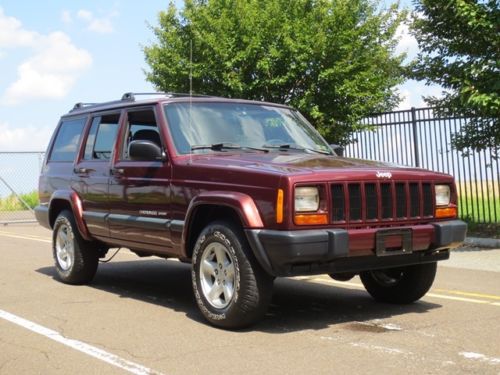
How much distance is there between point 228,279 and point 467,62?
24.2ft

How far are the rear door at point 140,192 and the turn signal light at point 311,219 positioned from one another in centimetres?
155

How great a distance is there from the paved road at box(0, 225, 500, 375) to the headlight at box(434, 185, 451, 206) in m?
1.03

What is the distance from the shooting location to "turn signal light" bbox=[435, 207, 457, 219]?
19.9 ft

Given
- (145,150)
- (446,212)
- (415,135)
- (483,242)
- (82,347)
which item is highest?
(415,135)

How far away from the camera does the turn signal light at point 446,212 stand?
606 centimetres

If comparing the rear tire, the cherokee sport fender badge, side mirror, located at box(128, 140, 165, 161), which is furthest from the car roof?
the cherokee sport fender badge

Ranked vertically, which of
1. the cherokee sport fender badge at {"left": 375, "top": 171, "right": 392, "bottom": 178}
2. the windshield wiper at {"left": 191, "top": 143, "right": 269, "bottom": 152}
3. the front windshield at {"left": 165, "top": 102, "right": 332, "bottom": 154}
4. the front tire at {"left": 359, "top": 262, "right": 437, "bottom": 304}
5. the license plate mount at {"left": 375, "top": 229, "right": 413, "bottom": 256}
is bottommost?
the front tire at {"left": 359, "top": 262, "right": 437, "bottom": 304}

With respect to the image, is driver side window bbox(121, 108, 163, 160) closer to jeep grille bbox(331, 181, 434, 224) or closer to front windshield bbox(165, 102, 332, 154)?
front windshield bbox(165, 102, 332, 154)

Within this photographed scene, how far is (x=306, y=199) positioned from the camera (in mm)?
5312

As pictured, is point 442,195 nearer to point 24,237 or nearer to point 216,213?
point 216,213

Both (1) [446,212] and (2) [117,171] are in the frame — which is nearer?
(1) [446,212]

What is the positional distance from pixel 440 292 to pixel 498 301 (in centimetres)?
75

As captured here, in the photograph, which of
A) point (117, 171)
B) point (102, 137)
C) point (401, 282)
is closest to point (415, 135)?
point (401, 282)

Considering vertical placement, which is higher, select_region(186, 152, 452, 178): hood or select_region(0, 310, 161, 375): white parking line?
select_region(186, 152, 452, 178): hood
